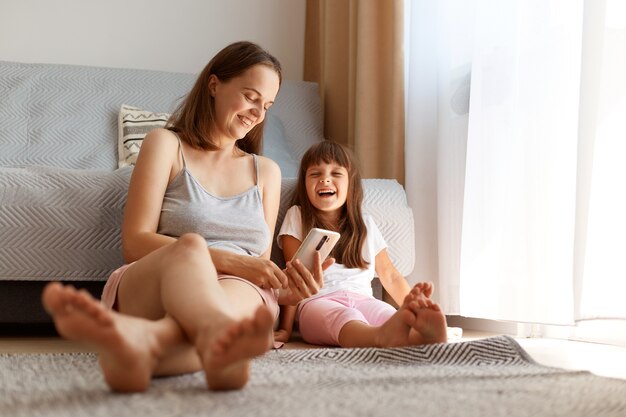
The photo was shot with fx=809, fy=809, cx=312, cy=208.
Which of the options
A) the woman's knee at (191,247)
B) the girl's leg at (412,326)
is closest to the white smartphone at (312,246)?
the girl's leg at (412,326)

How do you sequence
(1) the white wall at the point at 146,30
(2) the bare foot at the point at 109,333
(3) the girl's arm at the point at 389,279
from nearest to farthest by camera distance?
(2) the bare foot at the point at 109,333
(3) the girl's arm at the point at 389,279
(1) the white wall at the point at 146,30

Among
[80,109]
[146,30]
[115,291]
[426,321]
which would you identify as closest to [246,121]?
[115,291]

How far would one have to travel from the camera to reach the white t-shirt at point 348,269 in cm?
208

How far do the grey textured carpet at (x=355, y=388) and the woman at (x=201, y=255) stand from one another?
0.05 meters

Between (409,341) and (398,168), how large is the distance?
1298mm

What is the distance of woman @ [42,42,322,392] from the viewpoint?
0.94 meters

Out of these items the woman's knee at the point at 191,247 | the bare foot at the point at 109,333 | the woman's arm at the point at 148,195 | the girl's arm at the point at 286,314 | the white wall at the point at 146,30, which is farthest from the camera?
the white wall at the point at 146,30

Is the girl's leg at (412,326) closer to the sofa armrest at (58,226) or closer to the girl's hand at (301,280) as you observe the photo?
the girl's hand at (301,280)

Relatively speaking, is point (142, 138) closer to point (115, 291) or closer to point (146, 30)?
point (146, 30)

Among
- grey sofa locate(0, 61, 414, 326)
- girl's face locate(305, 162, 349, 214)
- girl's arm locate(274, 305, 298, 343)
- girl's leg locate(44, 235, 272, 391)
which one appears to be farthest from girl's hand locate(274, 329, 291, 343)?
girl's leg locate(44, 235, 272, 391)

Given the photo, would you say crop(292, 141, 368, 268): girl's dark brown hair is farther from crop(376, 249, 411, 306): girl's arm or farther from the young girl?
crop(376, 249, 411, 306): girl's arm

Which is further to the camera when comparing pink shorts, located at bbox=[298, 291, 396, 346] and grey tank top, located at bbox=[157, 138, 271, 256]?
pink shorts, located at bbox=[298, 291, 396, 346]

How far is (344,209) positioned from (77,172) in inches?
28.2

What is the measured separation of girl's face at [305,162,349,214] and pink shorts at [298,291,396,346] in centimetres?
26
